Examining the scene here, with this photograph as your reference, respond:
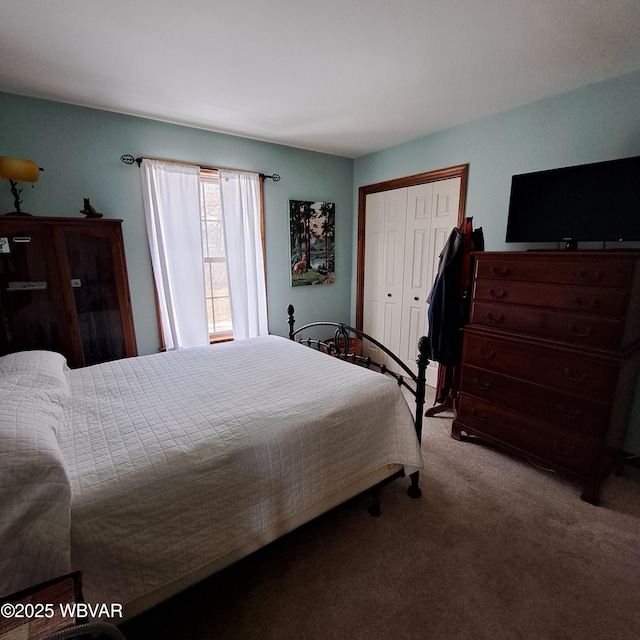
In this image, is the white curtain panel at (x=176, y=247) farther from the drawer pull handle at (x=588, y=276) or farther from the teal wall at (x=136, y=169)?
the drawer pull handle at (x=588, y=276)

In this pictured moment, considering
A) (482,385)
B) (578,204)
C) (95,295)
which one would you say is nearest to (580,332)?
(482,385)

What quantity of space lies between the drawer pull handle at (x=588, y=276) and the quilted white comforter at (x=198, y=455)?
1237 mm

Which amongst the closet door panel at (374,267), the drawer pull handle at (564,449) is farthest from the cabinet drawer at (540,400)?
the closet door panel at (374,267)

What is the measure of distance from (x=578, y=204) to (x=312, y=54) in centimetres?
189

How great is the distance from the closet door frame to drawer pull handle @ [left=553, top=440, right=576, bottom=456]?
1969 millimetres

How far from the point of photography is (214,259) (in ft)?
11.1

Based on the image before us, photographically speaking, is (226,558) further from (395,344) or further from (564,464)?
(395,344)

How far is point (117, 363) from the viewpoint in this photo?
2.17 m

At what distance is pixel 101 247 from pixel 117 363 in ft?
3.21

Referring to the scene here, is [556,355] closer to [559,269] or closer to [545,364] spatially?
[545,364]

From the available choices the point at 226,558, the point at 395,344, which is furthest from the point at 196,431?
the point at 395,344

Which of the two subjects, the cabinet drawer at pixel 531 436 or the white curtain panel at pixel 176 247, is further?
the white curtain panel at pixel 176 247

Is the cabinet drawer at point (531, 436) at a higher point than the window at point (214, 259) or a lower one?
lower

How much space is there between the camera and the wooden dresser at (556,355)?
178 cm
